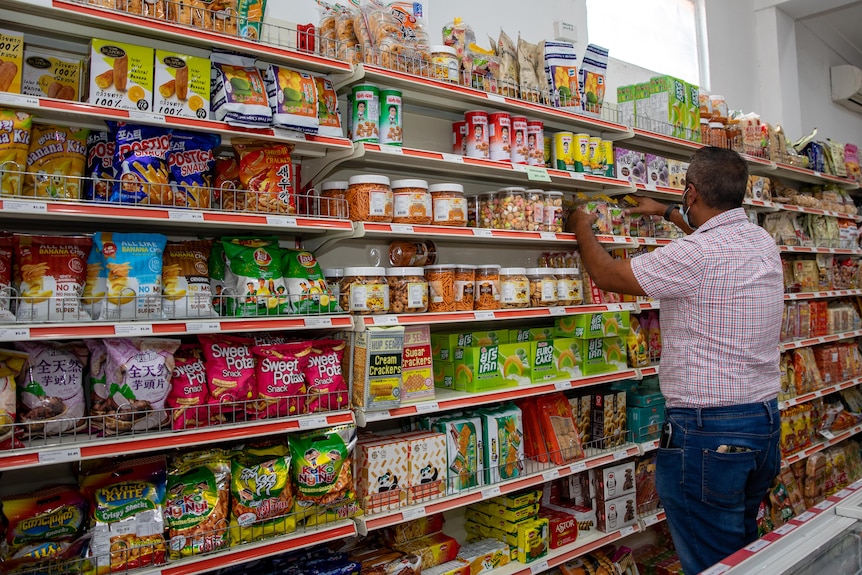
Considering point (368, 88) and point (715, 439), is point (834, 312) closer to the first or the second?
point (715, 439)

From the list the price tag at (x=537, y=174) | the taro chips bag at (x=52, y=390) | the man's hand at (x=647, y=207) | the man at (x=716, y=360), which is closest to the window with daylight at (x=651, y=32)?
the man's hand at (x=647, y=207)

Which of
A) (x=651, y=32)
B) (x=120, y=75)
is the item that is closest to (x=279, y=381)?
(x=120, y=75)

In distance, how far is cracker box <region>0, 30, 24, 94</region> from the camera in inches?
78.4

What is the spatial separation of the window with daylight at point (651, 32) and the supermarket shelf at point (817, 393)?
118 inches

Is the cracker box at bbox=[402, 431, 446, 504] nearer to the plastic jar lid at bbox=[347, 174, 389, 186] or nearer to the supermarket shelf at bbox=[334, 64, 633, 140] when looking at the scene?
the plastic jar lid at bbox=[347, 174, 389, 186]

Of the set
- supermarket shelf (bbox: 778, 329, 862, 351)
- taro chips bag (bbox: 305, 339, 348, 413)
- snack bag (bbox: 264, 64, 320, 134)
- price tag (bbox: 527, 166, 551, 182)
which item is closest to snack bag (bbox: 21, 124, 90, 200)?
snack bag (bbox: 264, 64, 320, 134)

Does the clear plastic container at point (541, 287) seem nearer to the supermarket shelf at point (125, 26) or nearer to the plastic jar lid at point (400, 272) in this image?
the plastic jar lid at point (400, 272)

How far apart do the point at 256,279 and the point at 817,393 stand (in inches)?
191

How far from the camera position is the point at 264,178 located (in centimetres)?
246

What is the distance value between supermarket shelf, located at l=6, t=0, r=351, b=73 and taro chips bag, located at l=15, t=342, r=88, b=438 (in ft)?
3.57

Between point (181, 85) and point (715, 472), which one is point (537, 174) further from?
point (181, 85)

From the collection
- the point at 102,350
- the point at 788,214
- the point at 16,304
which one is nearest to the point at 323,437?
the point at 102,350

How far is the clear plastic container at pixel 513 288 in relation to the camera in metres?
3.07

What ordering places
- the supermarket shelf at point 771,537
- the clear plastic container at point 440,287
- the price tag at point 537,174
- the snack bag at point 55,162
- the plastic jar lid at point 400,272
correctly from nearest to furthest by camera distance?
the supermarket shelf at point 771,537, the snack bag at point 55,162, the plastic jar lid at point 400,272, the clear plastic container at point 440,287, the price tag at point 537,174
